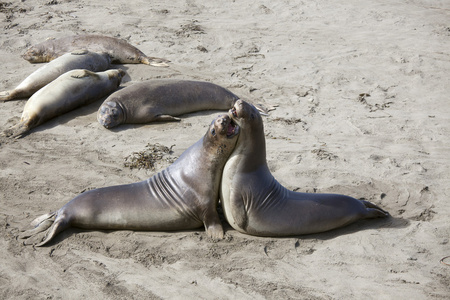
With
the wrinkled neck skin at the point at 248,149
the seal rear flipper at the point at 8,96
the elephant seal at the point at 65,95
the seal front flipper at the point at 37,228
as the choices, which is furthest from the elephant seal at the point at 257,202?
the seal rear flipper at the point at 8,96

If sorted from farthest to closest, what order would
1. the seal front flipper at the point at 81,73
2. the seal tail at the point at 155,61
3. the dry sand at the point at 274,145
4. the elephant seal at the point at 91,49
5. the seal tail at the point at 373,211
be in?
the elephant seal at the point at 91,49 < the seal tail at the point at 155,61 < the seal front flipper at the point at 81,73 < the seal tail at the point at 373,211 < the dry sand at the point at 274,145

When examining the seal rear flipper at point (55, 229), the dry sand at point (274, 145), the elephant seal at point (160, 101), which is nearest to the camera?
the dry sand at point (274, 145)

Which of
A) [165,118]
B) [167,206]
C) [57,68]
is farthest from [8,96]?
[167,206]

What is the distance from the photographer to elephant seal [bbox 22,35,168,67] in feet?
29.9

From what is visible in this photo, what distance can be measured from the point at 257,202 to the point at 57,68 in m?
4.81

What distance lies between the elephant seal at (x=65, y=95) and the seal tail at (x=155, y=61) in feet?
2.59

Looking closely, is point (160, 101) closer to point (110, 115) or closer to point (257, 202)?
point (110, 115)

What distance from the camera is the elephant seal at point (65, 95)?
23.5 ft

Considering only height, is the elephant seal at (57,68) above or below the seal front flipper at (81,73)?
below

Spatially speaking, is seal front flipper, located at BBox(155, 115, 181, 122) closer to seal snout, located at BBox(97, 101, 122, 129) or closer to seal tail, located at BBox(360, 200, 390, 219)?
seal snout, located at BBox(97, 101, 122, 129)

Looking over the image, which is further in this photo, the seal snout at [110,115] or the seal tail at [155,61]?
the seal tail at [155,61]

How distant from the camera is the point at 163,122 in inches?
288

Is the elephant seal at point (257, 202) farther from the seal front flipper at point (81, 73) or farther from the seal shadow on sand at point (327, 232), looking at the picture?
the seal front flipper at point (81, 73)

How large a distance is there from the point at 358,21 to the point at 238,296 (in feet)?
25.9
